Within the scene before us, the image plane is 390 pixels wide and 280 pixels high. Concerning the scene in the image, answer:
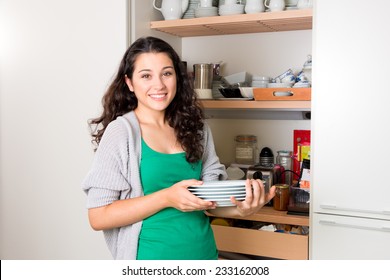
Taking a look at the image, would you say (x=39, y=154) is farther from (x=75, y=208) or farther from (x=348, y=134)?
(x=348, y=134)

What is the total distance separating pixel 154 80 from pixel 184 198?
0.34m

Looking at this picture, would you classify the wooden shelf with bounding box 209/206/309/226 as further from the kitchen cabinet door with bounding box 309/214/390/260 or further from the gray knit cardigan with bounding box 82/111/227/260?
the gray knit cardigan with bounding box 82/111/227/260

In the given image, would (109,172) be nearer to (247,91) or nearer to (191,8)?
(247,91)

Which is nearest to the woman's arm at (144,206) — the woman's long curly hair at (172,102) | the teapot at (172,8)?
the woman's long curly hair at (172,102)

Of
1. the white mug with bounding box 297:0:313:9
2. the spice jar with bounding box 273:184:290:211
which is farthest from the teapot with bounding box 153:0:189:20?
the spice jar with bounding box 273:184:290:211

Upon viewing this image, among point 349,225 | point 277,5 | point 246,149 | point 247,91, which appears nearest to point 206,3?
point 277,5

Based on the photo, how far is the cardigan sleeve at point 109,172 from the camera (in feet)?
4.27

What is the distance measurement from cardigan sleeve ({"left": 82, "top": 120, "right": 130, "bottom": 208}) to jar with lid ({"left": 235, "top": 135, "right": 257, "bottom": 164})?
3.89ft

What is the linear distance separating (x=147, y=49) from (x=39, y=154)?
109 cm

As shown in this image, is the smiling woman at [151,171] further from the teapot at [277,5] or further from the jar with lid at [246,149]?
the jar with lid at [246,149]

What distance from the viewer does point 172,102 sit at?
1.54 metres

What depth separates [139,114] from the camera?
4.75 feet

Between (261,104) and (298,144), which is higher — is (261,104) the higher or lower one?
the higher one
